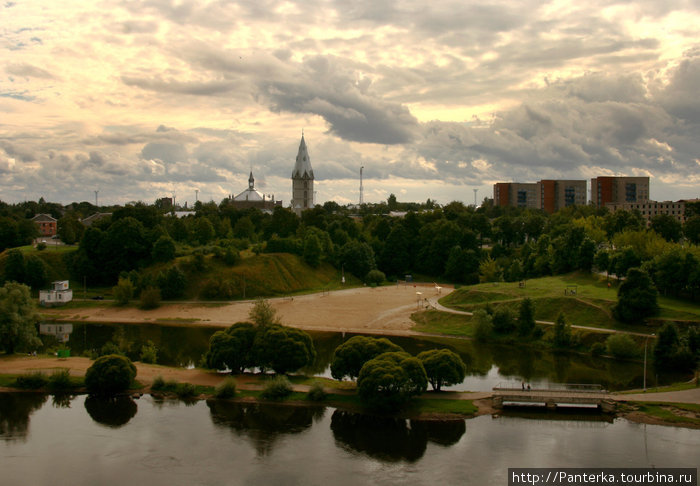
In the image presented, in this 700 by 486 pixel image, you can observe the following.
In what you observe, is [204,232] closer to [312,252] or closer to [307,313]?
[312,252]

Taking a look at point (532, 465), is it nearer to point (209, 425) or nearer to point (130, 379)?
point (209, 425)

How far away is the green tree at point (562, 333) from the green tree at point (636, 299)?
4.53m

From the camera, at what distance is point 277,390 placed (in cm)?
3266

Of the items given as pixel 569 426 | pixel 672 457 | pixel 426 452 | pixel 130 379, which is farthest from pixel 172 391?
pixel 672 457

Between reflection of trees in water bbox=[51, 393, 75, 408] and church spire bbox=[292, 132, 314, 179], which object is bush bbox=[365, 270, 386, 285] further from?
church spire bbox=[292, 132, 314, 179]

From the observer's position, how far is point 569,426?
29375mm

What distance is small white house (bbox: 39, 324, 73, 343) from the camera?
170 feet

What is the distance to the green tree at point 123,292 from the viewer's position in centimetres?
6375

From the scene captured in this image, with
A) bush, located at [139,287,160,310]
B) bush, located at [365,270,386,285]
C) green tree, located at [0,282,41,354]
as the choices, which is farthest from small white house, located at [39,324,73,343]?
bush, located at [365,270,386,285]

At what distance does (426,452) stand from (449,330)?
1039 inches

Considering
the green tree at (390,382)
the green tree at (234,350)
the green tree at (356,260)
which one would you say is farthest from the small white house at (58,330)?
the green tree at (356,260)

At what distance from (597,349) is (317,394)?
2299cm

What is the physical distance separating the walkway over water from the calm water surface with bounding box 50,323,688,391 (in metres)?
3.46

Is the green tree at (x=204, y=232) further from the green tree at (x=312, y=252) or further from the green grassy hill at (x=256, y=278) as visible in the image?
the green tree at (x=312, y=252)
